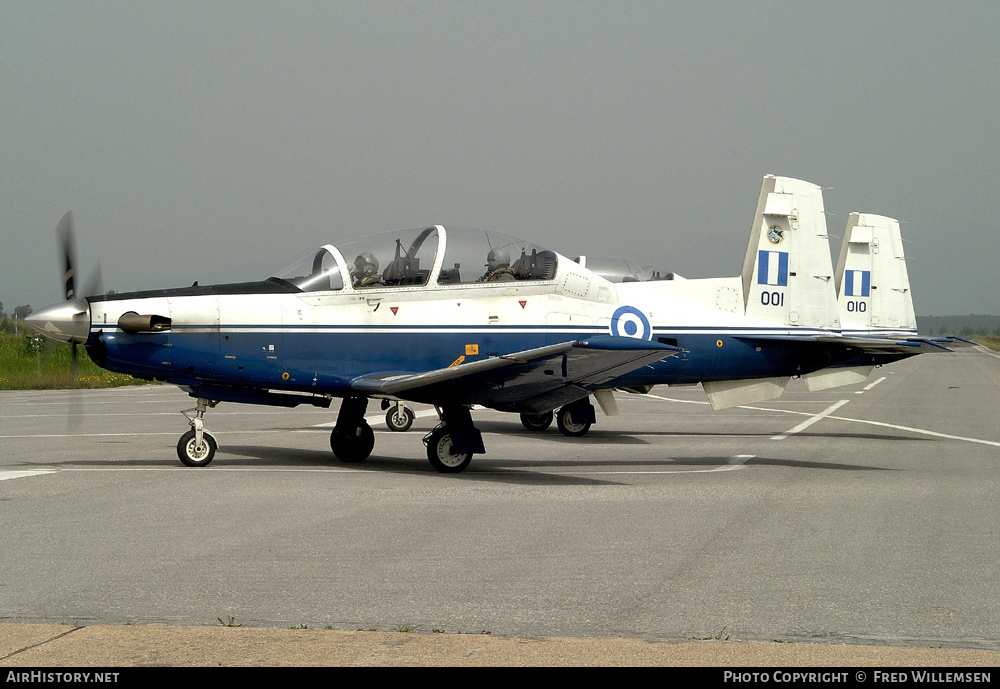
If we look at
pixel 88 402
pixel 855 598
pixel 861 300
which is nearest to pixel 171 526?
pixel 855 598

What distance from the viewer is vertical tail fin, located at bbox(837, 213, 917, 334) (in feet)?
65.4

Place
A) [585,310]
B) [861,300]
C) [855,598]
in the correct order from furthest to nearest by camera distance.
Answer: [861,300], [585,310], [855,598]

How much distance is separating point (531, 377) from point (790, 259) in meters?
6.20

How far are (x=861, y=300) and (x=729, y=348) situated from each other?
779cm

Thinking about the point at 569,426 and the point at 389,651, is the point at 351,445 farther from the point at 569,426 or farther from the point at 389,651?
the point at 389,651

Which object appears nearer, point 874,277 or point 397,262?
point 397,262

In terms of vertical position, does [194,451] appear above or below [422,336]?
below

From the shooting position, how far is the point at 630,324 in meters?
13.2

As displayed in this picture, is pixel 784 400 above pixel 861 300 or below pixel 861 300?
below

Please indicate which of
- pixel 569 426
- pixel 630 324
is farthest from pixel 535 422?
pixel 630 324

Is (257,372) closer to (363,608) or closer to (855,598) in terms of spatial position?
(363,608)

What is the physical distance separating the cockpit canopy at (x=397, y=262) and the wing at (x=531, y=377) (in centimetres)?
123

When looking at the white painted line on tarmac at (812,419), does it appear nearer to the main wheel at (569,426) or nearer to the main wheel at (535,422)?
the main wheel at (569,426)

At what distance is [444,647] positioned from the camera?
15.6 feet
